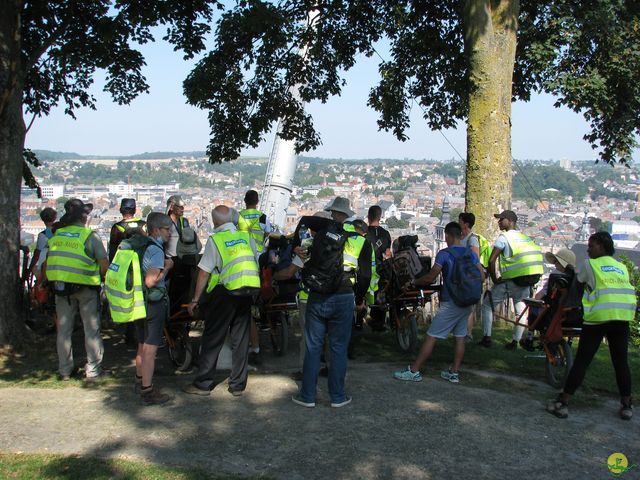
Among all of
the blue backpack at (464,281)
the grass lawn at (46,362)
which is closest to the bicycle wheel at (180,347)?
the grass lawn at (46,362)

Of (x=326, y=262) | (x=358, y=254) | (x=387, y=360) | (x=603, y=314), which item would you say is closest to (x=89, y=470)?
(x=326, y=262)

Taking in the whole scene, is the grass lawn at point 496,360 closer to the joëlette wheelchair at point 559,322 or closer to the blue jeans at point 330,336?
the joëlette wheelchair at point 559,322

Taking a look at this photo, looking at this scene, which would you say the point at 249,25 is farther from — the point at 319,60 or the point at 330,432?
the point at 330,432

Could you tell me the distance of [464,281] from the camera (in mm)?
7043

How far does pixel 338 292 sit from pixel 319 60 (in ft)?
28.1

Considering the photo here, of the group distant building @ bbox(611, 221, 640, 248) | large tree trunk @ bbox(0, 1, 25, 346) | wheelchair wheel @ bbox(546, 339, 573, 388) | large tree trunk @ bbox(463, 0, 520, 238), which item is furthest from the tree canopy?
distant building @ bbox(611, 221, 640, 248)

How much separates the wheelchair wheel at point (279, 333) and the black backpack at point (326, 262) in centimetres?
226

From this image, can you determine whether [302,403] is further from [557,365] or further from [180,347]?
[557,365]

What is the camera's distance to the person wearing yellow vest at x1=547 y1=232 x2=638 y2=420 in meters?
6.15

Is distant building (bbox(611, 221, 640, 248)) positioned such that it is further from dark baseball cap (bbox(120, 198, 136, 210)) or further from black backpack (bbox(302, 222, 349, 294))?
black backpack (bbox(302, 222, 349, 294))

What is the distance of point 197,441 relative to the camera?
18.2 ft

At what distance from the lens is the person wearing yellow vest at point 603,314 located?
242 inches

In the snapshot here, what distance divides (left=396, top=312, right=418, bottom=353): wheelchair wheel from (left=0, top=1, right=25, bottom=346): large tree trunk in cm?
496

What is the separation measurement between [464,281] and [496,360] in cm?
176
